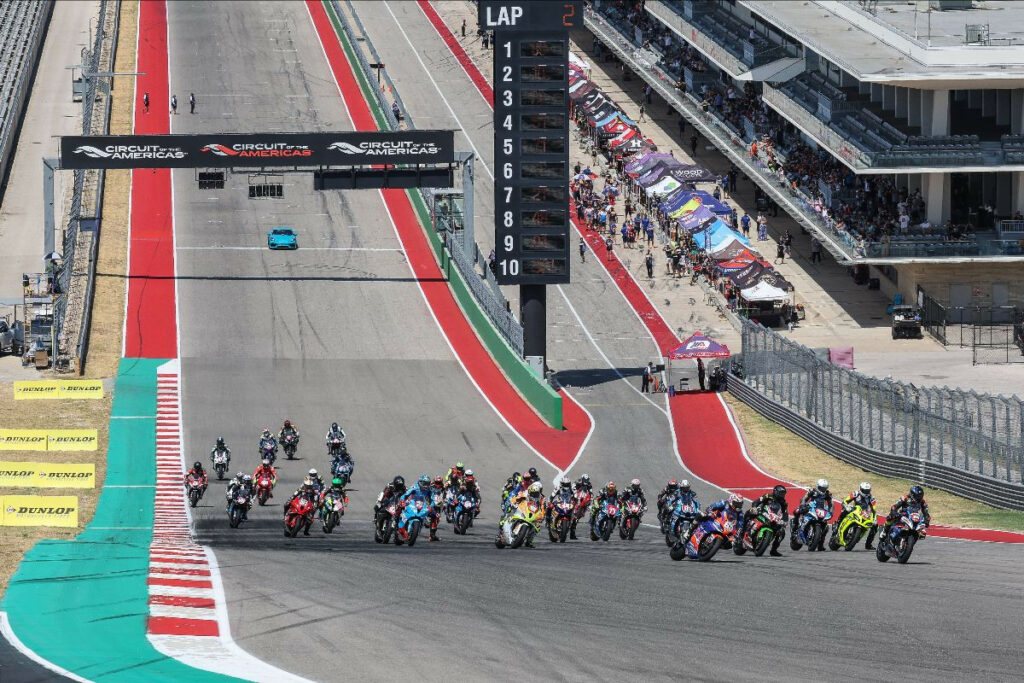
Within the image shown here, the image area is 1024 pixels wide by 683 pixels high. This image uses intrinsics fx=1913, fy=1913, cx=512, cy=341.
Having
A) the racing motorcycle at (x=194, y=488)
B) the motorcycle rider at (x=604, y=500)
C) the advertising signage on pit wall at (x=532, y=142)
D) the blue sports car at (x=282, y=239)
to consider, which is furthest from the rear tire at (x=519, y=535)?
the blue sports car at (x=282, y=239)

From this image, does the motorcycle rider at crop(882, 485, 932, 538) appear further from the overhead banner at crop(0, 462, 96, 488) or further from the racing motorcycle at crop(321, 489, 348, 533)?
the overhead banner at crop(0, 462, 96, 488)

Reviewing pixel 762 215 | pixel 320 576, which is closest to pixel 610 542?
pixel 320 576

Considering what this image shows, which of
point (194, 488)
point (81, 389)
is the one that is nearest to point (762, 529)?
point (194, 488)

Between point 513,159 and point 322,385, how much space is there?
9808 millimetres

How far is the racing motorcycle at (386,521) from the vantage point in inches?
1468

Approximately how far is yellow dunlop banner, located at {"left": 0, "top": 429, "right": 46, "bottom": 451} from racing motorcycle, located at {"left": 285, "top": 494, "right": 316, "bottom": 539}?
11.1 meters

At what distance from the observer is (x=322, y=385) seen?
63469 millimetres

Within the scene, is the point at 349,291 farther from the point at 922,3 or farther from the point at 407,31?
the point at 407,31

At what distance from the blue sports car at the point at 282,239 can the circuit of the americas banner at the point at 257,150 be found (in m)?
6.11

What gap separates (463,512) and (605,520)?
2.97m

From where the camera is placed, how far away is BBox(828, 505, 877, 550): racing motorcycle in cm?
3531

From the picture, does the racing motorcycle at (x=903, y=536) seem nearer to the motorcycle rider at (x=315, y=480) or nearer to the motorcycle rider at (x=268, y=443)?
the motorcycle rider at (x=315, y=480)

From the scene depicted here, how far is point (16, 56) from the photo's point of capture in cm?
10538

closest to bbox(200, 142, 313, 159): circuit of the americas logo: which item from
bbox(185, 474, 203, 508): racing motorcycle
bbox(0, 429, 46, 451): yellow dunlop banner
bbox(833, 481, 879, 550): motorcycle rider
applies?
bbox(0, 429, 46, 451): yellow dunlop banner
